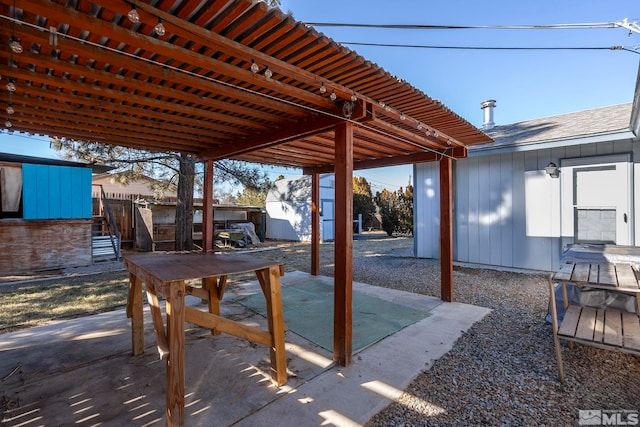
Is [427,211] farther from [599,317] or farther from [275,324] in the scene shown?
[275,324]

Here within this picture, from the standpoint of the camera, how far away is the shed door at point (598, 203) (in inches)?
195

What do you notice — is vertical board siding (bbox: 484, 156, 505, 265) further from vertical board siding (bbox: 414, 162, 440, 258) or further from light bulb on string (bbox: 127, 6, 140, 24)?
light bulb on string (bbox: 127, 6, 140, 24)

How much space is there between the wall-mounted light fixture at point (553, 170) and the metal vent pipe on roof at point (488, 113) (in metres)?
3.52

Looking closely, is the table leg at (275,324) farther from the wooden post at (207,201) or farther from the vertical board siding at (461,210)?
the vertical board siding at (461,210)

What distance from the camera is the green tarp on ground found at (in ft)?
10.1

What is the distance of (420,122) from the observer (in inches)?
129

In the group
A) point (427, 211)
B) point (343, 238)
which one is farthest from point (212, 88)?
point (427, 211)

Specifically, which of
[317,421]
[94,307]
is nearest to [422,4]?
[317,421]

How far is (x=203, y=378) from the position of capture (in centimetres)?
227

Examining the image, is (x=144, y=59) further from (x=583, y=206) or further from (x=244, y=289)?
(x=583, y=206)

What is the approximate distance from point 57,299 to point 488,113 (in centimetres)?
1100

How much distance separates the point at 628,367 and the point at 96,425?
3989 millimetres

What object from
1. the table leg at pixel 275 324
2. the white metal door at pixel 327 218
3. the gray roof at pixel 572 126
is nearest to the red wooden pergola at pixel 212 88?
the table leg at pixel 275 324

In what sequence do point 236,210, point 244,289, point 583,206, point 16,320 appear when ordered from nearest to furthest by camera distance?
1. point 16,320
2. point 244,289
3. point 583,206
4. point 236,210
